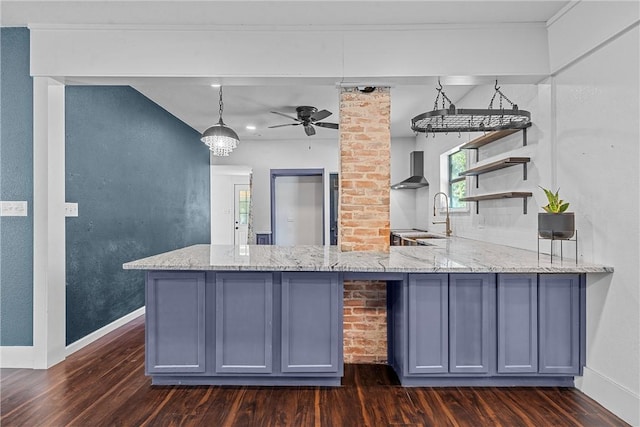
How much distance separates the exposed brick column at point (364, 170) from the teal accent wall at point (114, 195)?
2.46 metres

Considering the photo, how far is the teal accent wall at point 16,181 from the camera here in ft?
8.66

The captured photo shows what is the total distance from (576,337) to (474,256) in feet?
2.65

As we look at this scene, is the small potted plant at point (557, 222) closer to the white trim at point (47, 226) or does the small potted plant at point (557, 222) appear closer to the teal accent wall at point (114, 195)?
the white trim at point (47, 226)

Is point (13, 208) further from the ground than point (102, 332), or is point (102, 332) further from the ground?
point (13, 208)

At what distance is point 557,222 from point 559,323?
0.70 metres

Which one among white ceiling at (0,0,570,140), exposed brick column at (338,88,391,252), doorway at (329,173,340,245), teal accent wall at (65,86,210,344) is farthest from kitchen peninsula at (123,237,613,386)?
doorway at (329,173,340,245)

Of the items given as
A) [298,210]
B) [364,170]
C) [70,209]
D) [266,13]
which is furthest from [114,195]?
[298,210]

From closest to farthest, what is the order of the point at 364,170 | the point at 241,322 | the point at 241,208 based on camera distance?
the point at 241,322
the point at 364,170
the point at 241,208

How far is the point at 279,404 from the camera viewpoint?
82.4 inches

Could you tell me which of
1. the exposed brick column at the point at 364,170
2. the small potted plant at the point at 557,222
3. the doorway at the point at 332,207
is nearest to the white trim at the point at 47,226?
the exposed brick column at the point at 364,170

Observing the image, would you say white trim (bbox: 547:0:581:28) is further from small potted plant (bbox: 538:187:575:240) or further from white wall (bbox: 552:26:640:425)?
small potted plant (bbox: 538:187:575:240)

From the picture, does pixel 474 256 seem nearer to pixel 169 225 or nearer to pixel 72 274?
pixel 72 274

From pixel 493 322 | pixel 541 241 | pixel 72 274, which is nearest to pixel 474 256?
pixel 493 322

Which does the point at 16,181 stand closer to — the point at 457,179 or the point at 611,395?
the point at 611,395
